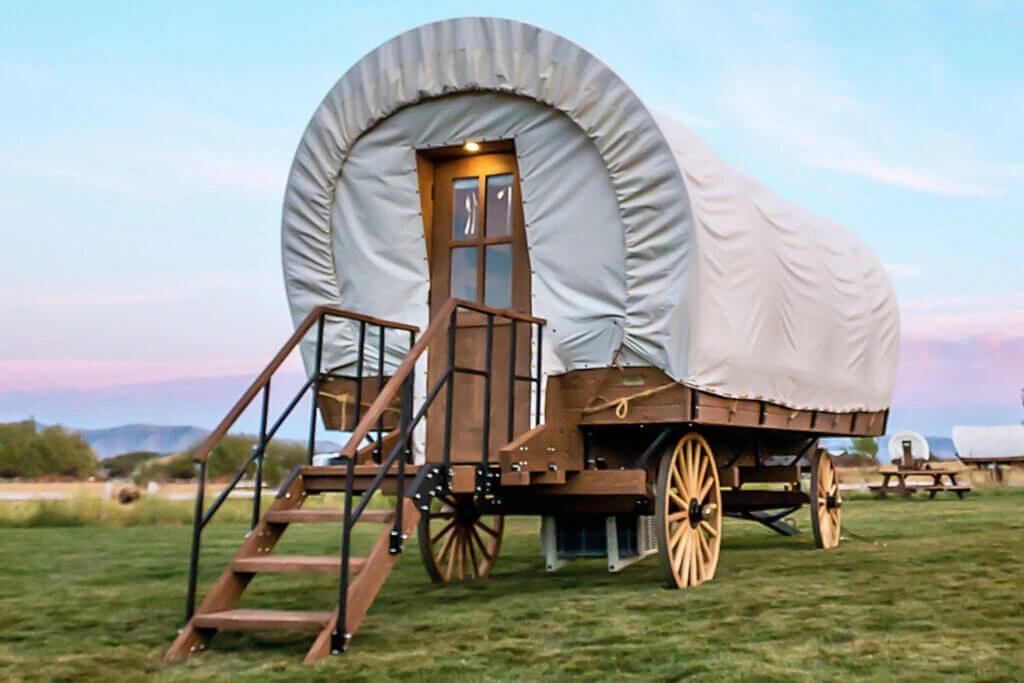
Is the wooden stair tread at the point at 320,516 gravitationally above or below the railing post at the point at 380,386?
below

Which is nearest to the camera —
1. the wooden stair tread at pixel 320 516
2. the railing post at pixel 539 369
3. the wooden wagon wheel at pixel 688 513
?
the wooden stair tread at pixel 320 516

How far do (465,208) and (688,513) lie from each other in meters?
2.70

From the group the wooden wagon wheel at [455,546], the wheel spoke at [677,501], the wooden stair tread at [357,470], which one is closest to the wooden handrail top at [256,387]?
the wooden stair tread at [357,470]

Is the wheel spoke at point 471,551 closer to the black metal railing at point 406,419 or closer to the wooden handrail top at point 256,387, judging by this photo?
the black metal railing at point 406,419

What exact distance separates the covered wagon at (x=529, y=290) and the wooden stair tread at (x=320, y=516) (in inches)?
1.1

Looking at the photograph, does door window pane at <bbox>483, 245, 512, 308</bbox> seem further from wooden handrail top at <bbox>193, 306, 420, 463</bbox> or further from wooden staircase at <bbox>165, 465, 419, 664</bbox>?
wooden staircase at <bbox>165, 465, 419, 664</bbox>

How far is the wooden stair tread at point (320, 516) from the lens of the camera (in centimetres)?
530

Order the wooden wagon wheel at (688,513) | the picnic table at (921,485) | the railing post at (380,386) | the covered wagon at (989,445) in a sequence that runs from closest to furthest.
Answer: the wooden wagon wheel at (688,513) < the railing post at (380,386) < the picnic table at (921,485) < the covered wagon at (989,445)

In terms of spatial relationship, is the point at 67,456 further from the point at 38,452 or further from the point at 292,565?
the point at 292,565

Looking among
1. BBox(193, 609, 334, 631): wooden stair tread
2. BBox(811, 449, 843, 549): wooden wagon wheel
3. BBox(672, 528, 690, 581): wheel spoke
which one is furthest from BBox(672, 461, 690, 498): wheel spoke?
BBox(811, 449, 843, 549): wooden wagon wheel

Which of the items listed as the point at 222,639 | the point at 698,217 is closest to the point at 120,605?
the point at 222,639

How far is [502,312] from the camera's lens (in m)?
6.12

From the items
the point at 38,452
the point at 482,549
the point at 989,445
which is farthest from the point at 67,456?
the point at 989,445

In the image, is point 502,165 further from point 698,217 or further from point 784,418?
point 784,418
